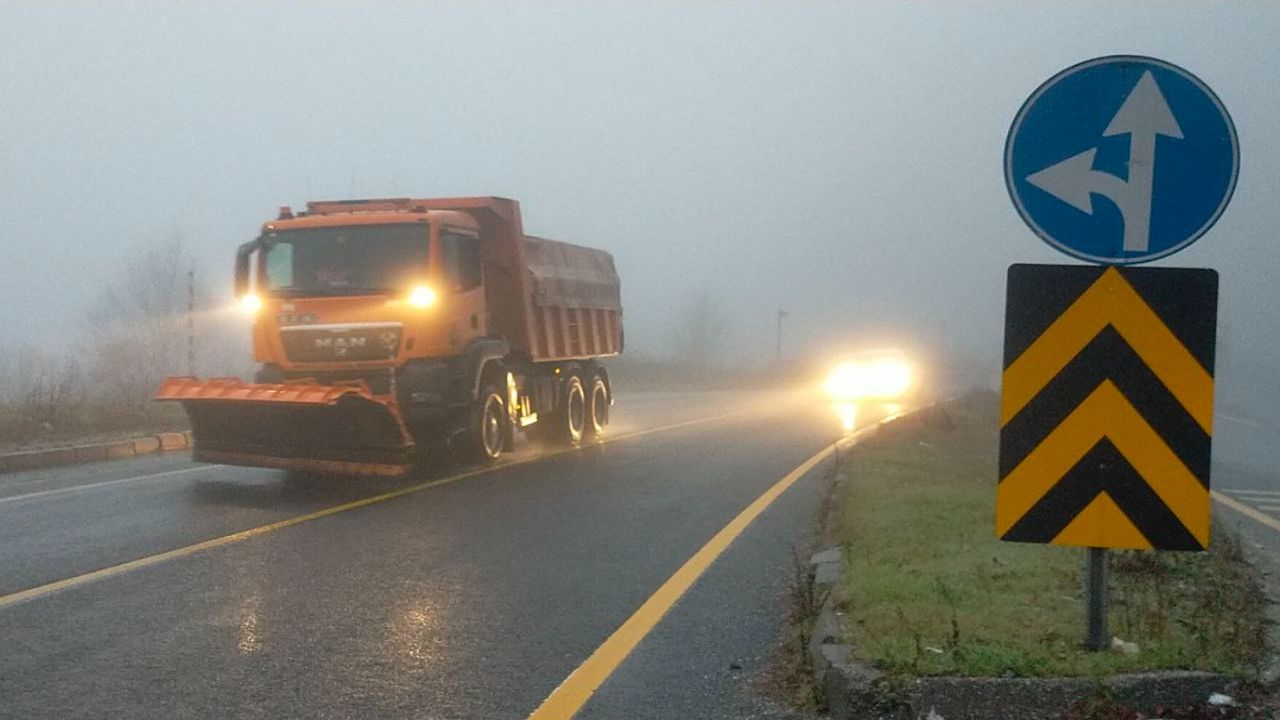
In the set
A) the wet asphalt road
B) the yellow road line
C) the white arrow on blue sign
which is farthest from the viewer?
the yellow road line

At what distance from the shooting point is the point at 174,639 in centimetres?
609

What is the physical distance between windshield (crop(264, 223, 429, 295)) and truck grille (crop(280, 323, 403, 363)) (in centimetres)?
49

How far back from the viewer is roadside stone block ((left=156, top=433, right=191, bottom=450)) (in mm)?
17625

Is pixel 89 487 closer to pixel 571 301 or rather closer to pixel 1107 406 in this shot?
pixel 571 301

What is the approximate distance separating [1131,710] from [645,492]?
8.17 metres

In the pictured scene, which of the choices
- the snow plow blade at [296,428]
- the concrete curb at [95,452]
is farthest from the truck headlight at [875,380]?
the snow plow blade at [296,428]

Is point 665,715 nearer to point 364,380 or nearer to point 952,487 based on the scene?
point 952,487

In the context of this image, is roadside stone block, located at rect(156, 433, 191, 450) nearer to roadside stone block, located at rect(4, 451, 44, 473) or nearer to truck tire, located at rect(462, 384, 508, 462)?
roadside stone block, located at rect(4, 451, 44, 473)

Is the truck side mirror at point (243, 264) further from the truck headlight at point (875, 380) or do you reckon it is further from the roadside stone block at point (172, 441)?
the truck headlight at point (875, 380)

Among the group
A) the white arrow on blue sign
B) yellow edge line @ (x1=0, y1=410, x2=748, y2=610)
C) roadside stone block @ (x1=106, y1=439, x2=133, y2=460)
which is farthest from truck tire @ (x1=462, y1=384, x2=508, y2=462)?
the white arrow on blue sign

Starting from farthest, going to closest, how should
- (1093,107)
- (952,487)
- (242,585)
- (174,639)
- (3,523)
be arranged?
(952,487) < (3,523) < (242,585) < (174,639) < (1093,107)

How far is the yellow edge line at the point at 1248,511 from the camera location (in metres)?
12.7

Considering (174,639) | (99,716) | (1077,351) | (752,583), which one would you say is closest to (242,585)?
(174,639)

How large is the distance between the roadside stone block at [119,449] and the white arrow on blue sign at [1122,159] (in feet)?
47.1
